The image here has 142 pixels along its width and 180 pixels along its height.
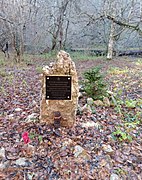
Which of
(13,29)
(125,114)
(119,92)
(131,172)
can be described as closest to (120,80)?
(119,92)

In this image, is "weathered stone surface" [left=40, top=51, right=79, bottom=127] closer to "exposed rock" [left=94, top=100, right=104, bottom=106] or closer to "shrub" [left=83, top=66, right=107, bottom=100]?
"exposed rock" [left=94, top=100, right=104, bottom=106]

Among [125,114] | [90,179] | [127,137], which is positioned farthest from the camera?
[125,114]

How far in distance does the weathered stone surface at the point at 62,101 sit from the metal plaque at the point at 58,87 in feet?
0.15

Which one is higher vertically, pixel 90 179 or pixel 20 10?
pixel 20 10

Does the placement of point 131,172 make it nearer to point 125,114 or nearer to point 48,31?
point 125,114

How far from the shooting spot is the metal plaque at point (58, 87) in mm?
2877

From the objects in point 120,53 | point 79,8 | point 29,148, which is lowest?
point 29,148

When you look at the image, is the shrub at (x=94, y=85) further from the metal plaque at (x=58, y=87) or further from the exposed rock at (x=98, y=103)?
the metal plaque at (x=58, y=87)

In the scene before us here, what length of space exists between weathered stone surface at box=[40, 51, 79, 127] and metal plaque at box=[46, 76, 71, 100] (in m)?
0.04

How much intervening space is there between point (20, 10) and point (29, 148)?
9095mm

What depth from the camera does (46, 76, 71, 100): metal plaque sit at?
2.88 meters

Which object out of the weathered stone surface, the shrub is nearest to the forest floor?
the weathered stone surface

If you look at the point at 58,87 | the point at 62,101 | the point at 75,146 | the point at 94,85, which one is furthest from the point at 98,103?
the point at 75,146

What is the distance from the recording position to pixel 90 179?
221 cm
